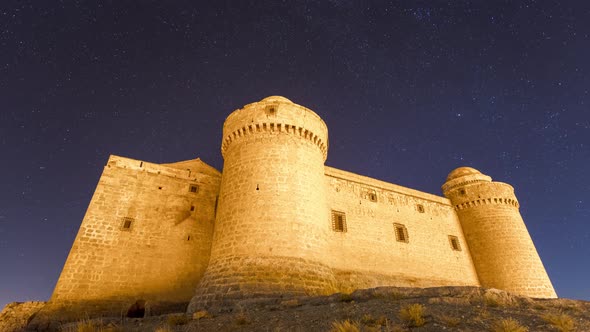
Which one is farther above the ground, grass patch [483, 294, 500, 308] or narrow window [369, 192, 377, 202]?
narrow window [369, 192, 377, 202]

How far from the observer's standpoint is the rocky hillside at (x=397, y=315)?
538 centimetres

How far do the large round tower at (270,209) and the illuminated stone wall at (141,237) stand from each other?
92.5 inches

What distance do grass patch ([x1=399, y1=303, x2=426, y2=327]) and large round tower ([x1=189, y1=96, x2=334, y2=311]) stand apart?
530 cm

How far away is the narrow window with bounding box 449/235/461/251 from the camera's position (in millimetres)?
19812

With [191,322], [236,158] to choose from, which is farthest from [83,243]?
[191,322]

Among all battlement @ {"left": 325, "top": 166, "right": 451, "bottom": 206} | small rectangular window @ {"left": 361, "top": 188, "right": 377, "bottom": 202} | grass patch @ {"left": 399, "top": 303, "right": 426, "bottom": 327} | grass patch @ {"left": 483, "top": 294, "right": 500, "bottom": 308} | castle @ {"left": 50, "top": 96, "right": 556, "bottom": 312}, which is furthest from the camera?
small rectangular window @ {"left": 361, "top": 188, "right": 377, "bottom": 202}

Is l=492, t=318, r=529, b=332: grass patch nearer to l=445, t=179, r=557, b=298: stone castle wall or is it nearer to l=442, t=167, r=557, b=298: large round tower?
l=442, t=167, r=557, b=298: large round tower

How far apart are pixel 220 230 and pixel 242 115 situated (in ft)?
18.9

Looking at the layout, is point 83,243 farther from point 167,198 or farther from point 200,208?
point 200,208

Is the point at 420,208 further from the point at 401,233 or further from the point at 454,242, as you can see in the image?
the point at 454,242

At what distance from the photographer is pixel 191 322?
25.1 ft

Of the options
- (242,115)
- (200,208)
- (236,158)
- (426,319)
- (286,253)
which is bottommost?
(426,319)

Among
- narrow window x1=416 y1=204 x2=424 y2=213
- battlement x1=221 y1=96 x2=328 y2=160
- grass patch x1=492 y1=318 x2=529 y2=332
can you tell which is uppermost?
battlement x1=221 y1=96 x2=328 y2=160

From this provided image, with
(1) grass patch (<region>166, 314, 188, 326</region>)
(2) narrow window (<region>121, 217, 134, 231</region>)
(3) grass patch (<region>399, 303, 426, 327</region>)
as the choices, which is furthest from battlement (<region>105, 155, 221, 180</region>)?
(3) grass patch (<region>399, 303, 426, 327</region>)
